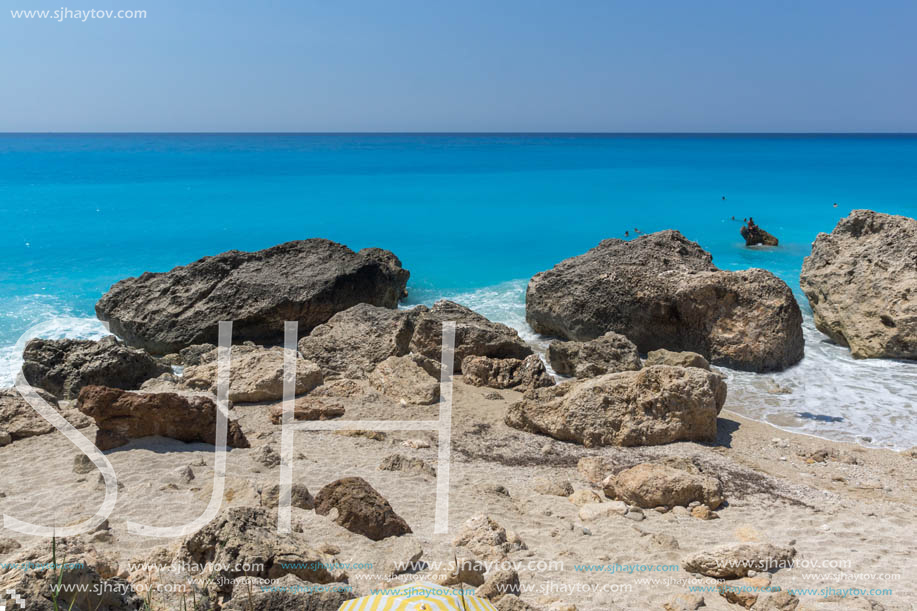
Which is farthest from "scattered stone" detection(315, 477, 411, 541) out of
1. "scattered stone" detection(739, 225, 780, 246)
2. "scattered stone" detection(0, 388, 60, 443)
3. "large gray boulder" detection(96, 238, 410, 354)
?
"scattered stone" detection(739, 225, 780, 246)

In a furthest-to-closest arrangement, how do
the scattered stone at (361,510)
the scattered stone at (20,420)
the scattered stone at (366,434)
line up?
the scattered stone at (366,434)
the scattered stone at (20,420)
the scattered stone at (361,510)

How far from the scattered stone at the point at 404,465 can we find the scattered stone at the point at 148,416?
1.51m

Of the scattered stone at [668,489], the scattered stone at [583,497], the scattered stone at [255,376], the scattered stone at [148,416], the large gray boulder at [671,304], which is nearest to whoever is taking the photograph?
the scattered stone at [668,489]

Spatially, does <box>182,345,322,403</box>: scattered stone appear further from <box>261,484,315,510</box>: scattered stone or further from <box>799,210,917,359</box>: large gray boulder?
<box>799,210,917,359</box>: large gray boulder

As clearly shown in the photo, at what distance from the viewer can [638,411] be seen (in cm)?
794

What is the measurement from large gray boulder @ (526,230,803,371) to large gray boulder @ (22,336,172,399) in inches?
274

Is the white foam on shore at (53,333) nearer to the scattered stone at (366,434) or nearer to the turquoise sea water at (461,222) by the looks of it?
the turquoise sea water at (461,222)

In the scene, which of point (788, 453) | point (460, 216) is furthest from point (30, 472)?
point (460, 216)

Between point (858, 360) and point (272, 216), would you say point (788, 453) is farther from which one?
point (272, 216)

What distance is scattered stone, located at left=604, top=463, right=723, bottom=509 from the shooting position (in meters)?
6.18

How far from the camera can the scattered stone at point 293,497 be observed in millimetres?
5609

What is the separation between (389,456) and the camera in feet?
22.9

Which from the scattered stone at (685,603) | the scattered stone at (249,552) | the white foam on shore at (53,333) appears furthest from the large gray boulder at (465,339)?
the white foam on shore at (53,333)

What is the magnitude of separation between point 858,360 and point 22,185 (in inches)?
2133
